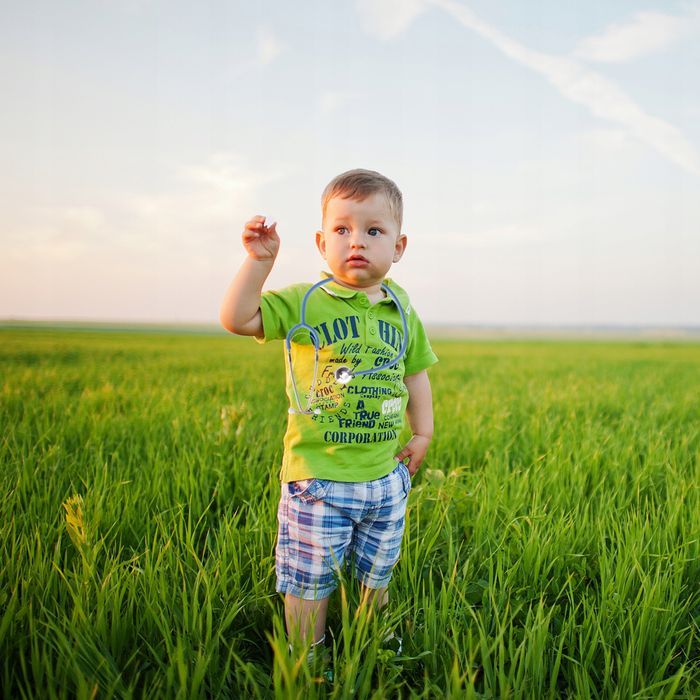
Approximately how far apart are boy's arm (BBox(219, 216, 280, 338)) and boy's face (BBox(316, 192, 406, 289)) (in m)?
0.20

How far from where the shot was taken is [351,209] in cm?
156

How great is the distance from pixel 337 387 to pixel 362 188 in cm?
62

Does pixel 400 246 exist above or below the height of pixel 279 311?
above

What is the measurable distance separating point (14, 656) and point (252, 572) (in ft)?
2.31

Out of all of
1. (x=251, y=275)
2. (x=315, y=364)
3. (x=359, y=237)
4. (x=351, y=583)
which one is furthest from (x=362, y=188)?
(x=351, y=583)

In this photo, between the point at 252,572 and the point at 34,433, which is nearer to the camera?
the point at 252,572

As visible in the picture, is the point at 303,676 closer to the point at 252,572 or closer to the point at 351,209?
the point at 252,572

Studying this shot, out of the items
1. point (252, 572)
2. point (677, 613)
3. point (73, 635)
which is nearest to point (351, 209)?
point (252, 572)

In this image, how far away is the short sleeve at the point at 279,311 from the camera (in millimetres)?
1566

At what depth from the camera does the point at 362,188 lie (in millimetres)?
1568

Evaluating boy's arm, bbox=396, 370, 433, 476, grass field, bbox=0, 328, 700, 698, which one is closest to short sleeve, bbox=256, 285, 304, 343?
boy's arm, bbox=396, 370, 433, 476

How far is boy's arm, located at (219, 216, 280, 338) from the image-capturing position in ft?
4.82

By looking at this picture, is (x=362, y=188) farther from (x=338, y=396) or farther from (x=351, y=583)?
(x=351, y=583)

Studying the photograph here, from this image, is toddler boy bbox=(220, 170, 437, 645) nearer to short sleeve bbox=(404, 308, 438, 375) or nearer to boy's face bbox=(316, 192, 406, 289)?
boy's face bbox=(316, 192, 406, 289)
